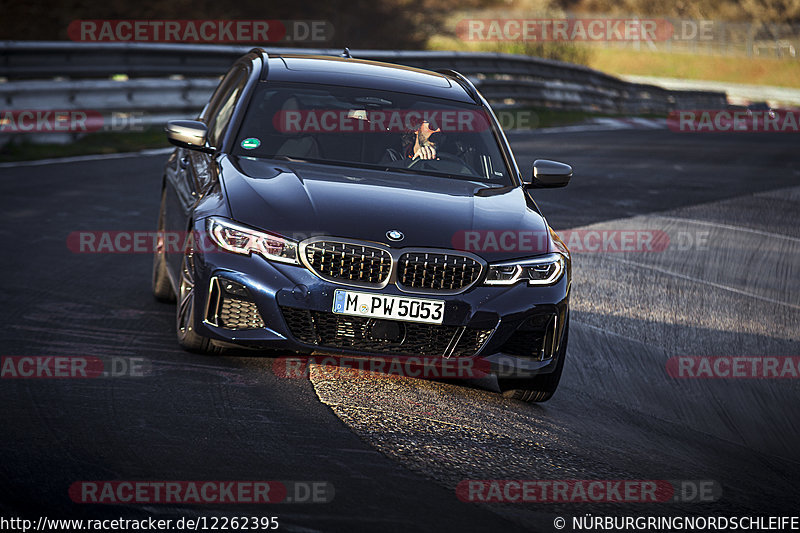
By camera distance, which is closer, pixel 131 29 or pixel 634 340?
pixel 634 340

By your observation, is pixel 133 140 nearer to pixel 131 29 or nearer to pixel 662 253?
pixel 662 253

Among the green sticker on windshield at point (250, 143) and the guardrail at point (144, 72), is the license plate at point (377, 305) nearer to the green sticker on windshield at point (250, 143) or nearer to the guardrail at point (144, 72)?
the green sticker on windshield at point (250, 143)

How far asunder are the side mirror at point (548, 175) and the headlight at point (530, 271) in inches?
43.8

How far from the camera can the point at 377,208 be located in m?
5.89

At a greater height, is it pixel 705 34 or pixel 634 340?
pixel 705 34

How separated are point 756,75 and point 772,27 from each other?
327 centimetres

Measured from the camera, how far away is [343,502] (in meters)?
4.26

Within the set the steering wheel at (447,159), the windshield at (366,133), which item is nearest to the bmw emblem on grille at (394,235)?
the windshield at (366,133)

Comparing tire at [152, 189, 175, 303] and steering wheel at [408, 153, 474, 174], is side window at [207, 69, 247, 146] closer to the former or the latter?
tire at [152, 189, 175, 303]

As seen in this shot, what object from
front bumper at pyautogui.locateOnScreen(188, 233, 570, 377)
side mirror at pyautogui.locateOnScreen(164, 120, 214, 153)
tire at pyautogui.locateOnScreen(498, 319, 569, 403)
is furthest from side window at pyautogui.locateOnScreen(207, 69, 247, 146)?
tire at pyautogui.locateOnScreen(498, 319, 569, 403)

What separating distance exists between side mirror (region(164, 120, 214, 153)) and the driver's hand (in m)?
1.23

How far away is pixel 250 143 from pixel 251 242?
135cm

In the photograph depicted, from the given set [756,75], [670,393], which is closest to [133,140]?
[670,393]

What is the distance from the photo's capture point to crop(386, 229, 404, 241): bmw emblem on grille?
563 cm
